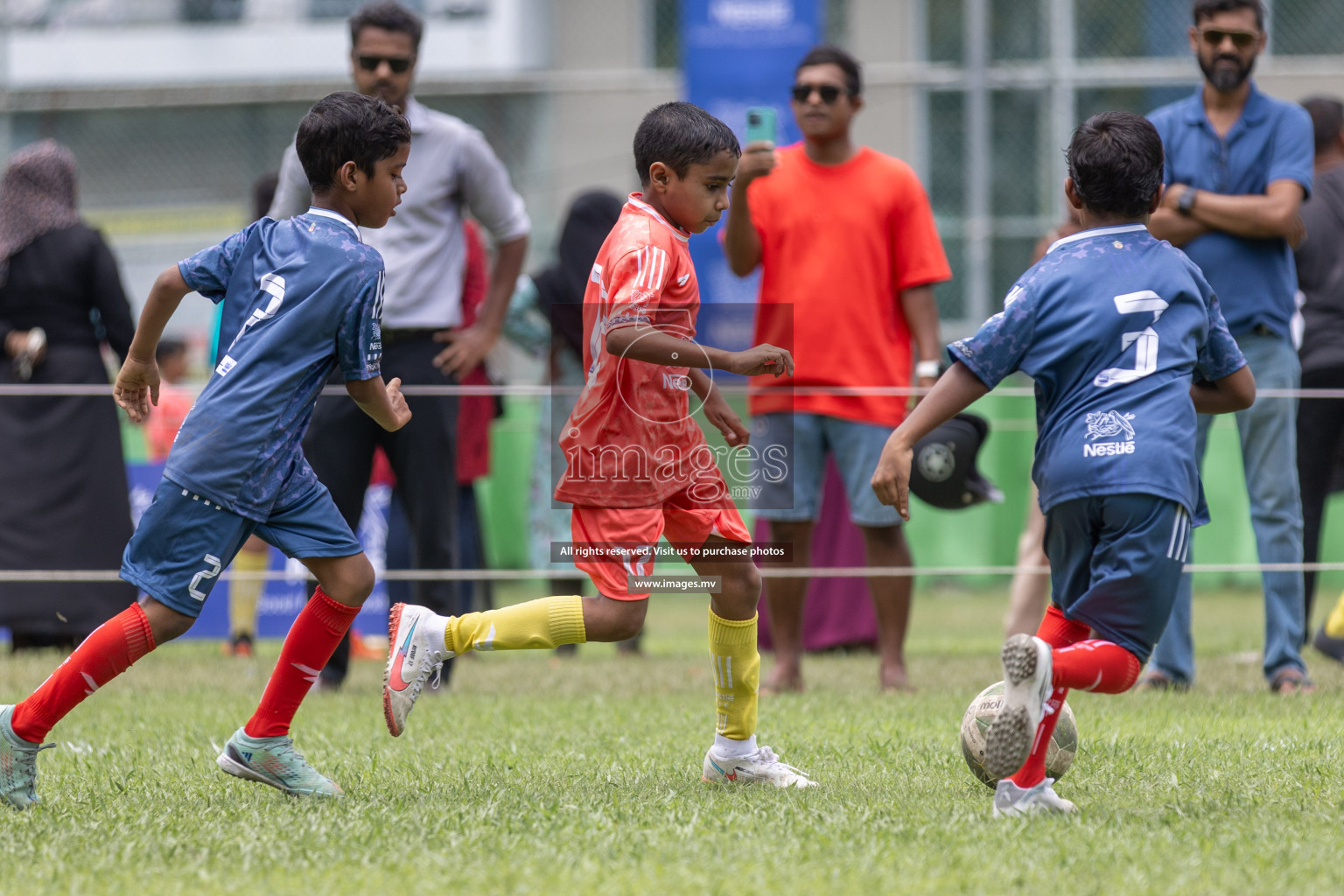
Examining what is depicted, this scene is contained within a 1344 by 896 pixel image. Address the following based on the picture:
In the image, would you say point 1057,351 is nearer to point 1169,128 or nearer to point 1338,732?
point 1338,732

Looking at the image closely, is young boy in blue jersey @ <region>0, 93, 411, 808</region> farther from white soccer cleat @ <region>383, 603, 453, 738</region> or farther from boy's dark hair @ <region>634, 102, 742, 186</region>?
boy's dark hair @ <region>634, 102, 742, 186</region>

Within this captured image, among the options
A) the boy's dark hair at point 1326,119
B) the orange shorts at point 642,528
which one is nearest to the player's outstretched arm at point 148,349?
the orange shorts at point 642,528

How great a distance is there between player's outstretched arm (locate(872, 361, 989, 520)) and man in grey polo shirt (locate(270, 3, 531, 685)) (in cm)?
276

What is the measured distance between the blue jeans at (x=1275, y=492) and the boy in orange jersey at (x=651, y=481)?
2399 millimetres

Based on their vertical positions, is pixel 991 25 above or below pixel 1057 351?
above

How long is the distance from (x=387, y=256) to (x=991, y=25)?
39.9 feet

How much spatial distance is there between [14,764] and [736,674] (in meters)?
1.67

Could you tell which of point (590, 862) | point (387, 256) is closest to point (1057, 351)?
point (590, 862)

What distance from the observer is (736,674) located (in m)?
3.82

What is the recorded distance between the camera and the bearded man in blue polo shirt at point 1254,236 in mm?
5453

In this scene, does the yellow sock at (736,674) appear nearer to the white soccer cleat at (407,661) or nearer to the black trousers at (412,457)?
the white soccer cleat at (407,661)

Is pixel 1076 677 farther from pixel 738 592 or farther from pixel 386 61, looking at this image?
pixel 386 61

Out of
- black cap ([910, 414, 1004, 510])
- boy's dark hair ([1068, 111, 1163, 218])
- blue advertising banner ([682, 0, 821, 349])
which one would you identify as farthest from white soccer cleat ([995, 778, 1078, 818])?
blue advertising banner ([682, 0, 821, 349])

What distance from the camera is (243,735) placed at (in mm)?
3627
